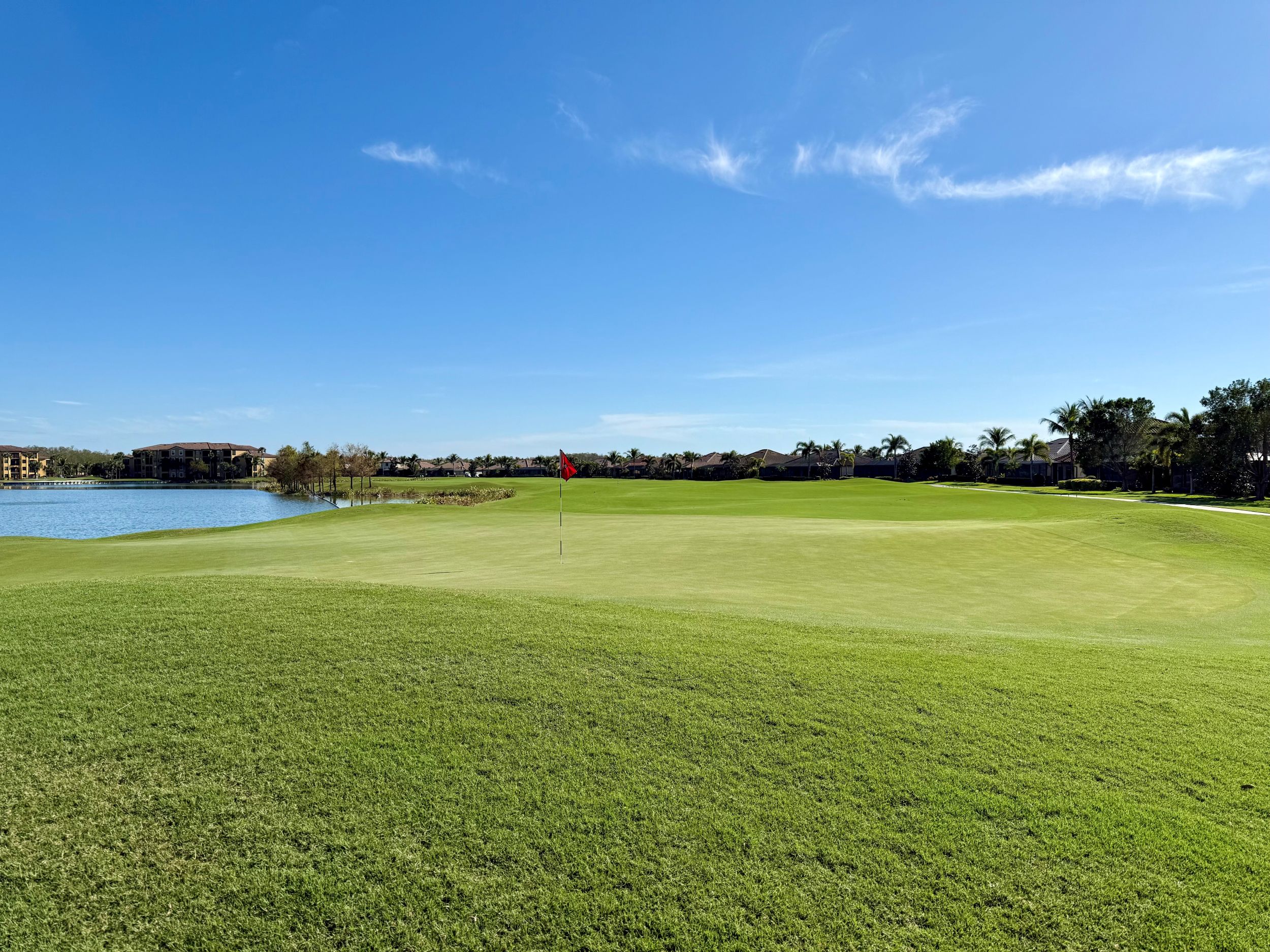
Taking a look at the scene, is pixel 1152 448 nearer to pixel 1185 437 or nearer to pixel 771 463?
pixel 1185 437

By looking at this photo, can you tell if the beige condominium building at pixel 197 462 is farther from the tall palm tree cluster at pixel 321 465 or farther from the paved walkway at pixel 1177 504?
the paved walkway at pixel 1177 504

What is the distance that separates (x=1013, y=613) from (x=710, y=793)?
421 inches

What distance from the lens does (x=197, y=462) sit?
14475 cm

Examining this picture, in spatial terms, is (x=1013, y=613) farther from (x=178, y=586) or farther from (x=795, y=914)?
(x=178, y=586)

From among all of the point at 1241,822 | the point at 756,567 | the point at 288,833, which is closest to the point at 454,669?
the point at 288,833

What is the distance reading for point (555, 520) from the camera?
34.0 meters

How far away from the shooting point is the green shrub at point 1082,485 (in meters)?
74.9

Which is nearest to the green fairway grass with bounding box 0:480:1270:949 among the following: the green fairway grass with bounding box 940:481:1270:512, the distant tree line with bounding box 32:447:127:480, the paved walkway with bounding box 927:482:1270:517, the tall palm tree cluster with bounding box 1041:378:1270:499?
the paved walkway with bounding box 927:482:1270:517

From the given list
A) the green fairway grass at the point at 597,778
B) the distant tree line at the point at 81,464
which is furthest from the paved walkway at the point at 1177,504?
the distant tree line at the point at 81,464

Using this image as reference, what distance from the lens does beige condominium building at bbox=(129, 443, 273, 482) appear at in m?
145

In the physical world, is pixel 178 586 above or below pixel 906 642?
above

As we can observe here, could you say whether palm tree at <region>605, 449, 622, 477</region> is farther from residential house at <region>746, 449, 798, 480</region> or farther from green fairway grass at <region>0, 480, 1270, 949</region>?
green fairway grass at <region>0, 480, 1270, 949</region>

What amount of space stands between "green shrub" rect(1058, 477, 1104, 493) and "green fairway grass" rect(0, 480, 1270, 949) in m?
77.8

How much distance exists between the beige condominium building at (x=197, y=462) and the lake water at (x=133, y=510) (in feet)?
135
